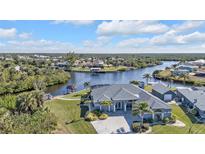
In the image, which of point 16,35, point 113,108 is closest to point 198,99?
point 113,108

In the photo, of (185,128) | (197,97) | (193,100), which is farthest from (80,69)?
(185,128)

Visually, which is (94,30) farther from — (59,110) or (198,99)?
(198,99)

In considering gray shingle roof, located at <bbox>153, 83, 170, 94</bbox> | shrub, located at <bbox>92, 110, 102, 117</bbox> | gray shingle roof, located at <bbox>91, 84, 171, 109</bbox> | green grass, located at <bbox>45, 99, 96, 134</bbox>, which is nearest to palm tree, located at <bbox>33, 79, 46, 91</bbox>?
green grass, located at <bbox>45, 99, 96, 134</bbox>

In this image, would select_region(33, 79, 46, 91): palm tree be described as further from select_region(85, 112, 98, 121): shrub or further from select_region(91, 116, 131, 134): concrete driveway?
select_region(91, 116, 131, 134): concrete driveway

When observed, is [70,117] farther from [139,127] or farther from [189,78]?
[189,78]

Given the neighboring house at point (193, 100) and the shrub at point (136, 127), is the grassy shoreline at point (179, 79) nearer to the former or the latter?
the neighboring house at point (193, 100)

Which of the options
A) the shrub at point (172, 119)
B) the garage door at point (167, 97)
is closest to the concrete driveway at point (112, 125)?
the shrub at point (172, 119)
